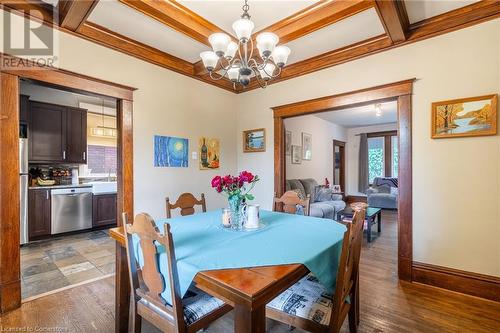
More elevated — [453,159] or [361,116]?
[361,116]

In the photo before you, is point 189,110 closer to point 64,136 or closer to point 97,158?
point 64,136

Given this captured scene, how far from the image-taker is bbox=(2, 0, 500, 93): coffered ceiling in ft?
6.79

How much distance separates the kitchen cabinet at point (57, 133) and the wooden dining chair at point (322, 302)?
4.56 meters

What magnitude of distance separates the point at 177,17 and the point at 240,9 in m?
0.57

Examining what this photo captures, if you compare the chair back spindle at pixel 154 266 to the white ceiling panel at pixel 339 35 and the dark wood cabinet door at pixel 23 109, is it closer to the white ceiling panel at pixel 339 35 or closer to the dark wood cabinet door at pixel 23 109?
the white ceiling panel at pixel 339 35

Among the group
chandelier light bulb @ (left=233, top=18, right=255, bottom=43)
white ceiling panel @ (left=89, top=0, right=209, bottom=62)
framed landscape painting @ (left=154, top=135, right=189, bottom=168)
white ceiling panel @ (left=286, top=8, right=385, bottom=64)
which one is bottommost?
framed landscape painting @ (left=154, top=135, right=189, bottom=168)

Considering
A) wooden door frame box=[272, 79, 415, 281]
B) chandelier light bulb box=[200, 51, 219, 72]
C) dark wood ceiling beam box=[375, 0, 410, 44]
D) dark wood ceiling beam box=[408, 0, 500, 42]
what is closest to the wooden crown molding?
dark wood ceiling beam box=[408, 0, 500, 42]

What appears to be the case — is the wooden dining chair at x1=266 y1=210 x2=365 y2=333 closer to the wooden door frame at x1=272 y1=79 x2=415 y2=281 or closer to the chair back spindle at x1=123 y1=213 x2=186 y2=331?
the chair back spindle at x1=123 y1=213 x2=186 y2=331

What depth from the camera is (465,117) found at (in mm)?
2223

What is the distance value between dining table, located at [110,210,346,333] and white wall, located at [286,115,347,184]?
378cm

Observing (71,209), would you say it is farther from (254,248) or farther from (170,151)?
(254,248)

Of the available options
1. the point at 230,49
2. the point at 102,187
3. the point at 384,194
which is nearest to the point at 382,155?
the point at 384,194

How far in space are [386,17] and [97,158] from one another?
219 inches

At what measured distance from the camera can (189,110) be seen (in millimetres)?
3432
